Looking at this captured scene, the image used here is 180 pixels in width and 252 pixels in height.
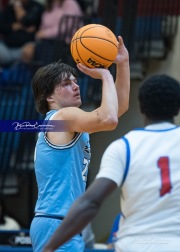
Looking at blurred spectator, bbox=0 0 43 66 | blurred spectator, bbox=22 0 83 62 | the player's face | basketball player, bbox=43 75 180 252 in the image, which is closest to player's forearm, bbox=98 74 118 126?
the player's face

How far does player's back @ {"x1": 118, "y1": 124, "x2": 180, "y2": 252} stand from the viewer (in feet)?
14.5

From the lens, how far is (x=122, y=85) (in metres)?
6.27

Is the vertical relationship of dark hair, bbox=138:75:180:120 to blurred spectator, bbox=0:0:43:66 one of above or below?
above

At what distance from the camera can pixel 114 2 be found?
1211 cm

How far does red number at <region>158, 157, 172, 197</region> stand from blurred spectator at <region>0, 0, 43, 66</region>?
818 centimetres

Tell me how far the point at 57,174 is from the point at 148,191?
1.36m

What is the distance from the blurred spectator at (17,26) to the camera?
12.5m

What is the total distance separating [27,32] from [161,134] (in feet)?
28.0

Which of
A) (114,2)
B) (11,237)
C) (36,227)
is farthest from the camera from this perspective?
(114,2)

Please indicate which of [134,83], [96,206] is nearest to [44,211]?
[96,206]

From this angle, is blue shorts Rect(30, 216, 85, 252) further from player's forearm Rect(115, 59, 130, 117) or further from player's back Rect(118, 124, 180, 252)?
player's back Rect(118, 124, 180, 252)

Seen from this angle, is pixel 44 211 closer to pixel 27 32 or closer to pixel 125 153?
pixel 125 153

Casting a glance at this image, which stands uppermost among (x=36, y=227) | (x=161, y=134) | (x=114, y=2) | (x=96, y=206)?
(x=161, y=134)

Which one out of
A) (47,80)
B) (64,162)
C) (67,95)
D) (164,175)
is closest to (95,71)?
(67,95)
